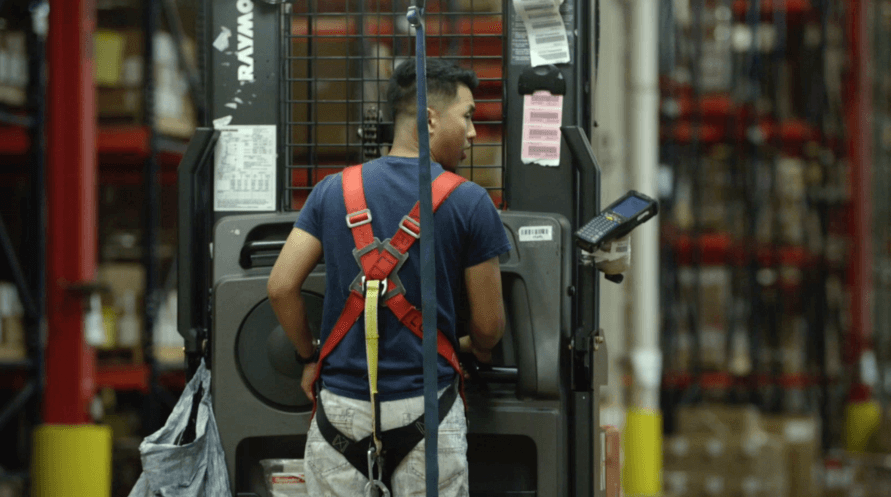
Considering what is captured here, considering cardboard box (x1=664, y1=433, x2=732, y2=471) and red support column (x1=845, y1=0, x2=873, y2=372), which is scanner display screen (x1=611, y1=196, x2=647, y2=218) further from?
red support column (x1=845, y1=0, x2=873, y2=372)

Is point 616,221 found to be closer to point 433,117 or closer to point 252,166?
point 433,117

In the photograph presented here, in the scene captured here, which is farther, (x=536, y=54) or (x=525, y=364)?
(x=536, y=54)

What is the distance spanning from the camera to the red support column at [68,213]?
5.71 metres

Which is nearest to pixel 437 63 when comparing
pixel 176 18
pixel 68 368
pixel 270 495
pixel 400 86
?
pixel 400 86

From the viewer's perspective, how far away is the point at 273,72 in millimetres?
2928

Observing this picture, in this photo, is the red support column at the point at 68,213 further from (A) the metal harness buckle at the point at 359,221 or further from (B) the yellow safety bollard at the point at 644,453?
(A) the metal harness buckle at the point at 359,221

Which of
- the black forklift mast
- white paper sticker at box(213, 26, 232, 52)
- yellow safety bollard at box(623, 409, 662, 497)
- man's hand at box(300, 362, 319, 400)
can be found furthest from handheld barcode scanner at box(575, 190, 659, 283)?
yellow safety bollard at box(623, 409, 662, 497)

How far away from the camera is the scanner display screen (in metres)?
2.41

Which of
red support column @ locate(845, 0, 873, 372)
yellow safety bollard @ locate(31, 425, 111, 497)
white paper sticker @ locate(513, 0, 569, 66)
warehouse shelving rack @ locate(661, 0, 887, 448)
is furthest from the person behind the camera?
red support column @ locate(845, 0, 873, 372)

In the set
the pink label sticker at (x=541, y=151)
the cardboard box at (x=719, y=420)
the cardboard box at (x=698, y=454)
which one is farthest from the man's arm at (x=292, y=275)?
the cardboard box at (x=719, y=420)

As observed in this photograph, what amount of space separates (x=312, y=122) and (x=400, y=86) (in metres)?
0.62

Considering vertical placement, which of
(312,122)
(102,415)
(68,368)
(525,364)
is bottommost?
(102,415)

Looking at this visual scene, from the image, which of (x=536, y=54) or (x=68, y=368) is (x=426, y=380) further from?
(x=68, y=368)

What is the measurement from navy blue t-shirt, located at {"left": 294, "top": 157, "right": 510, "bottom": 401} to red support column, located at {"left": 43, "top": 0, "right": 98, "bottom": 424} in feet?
12.8
